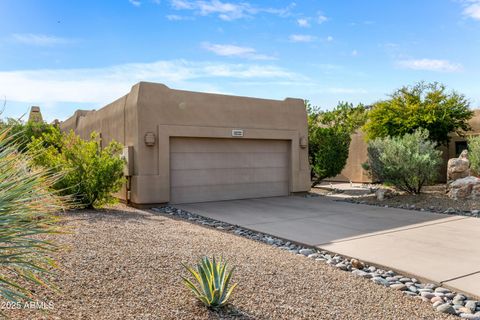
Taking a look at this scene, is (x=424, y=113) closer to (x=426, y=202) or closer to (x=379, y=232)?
(x=426, y=202)

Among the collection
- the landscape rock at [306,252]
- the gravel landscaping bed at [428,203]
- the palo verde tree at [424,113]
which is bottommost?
the landscape rock at [306,252]

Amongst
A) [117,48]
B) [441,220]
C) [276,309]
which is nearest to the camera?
[276,309]

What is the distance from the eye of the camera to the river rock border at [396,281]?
12.6 feet

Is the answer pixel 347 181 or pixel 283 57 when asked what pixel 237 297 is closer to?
pixel 283 57

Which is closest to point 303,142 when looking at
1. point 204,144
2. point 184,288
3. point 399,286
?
point 204,144

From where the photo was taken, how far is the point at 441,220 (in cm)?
854

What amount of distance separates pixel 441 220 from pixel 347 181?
10961 millimetres

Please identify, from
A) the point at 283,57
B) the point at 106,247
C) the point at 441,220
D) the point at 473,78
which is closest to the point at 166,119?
the point at 283,57

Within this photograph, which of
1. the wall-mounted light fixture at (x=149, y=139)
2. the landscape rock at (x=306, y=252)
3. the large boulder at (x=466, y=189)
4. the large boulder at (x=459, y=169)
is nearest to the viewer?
the landscape rock at (x=306, y=252)

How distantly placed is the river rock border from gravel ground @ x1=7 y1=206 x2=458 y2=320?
0.15 metres

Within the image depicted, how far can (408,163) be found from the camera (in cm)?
1144

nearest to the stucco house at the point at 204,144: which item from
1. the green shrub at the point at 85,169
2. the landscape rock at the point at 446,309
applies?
the green shrub at the point at 85,169

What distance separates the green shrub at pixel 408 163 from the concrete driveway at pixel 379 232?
1.84 m

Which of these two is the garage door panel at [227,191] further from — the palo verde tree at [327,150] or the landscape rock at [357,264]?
the landscape rock at [357,264]
